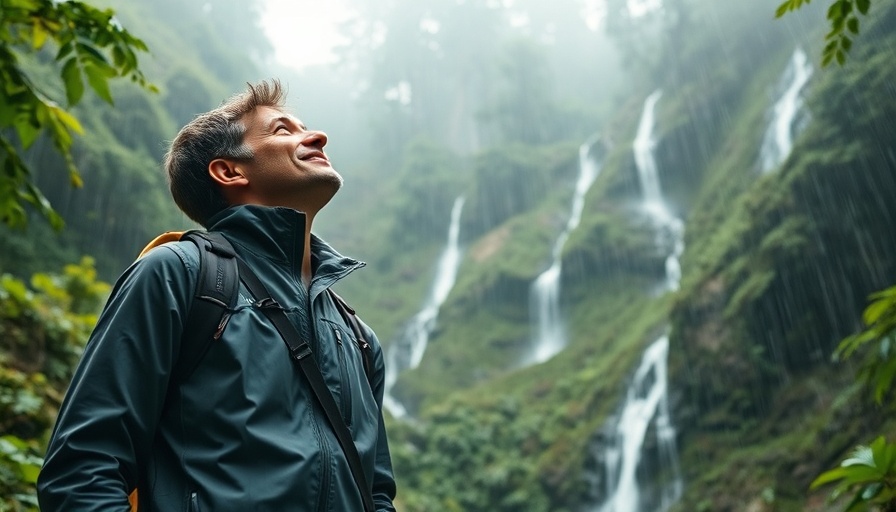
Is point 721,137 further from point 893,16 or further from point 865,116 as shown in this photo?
point 865,116

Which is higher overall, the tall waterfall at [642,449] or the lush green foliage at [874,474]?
the lush green foliage at [874,474]

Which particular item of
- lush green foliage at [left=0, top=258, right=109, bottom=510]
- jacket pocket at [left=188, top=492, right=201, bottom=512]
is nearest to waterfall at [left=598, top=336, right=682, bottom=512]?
lush green foliage at [left=0, top=258, right=109, bottom=510]

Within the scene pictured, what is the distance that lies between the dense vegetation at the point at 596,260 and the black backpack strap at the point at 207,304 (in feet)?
4.33

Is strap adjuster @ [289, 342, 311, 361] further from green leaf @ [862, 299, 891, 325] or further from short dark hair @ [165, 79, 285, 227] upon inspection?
green leaf @ [862, 299, 891, 325]

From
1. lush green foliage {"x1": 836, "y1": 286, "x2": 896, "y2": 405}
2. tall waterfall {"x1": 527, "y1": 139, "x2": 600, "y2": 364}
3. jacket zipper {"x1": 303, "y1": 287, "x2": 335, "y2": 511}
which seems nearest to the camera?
jacket zipper {"x1": 303, "y1": 287, "x2": 335, "y2": 511}

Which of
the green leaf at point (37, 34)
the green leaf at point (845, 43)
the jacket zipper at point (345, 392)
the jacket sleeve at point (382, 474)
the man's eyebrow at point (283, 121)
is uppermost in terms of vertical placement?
the green leaf at point (37, 34)

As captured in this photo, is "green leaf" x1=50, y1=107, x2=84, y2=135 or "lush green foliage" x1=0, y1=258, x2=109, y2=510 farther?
"lush green foliage" x1=0, y1=258, x2=109, y2=510

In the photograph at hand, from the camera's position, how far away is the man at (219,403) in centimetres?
142

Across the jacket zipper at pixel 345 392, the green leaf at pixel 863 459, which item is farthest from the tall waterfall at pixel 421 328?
the jacket zipper at pixel 345 392

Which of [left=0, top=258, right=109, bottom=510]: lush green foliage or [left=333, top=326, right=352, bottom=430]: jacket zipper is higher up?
[left=0, top=258, right=109, bottom=510]: lush green foliage

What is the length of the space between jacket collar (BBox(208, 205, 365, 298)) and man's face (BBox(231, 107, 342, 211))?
0.15 metres

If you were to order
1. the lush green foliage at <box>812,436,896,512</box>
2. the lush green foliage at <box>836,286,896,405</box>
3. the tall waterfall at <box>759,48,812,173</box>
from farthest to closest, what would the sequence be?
the tall waterfall at <box>759,48,812,173</box> → the lush green foliage at <box>836,286,896,405</box> → the lush green foliage at <box>812,436,896,512</box>

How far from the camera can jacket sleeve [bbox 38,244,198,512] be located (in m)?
1.37

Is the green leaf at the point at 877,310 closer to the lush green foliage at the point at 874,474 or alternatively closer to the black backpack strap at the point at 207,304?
the lush green foliage at the point at 874,474
